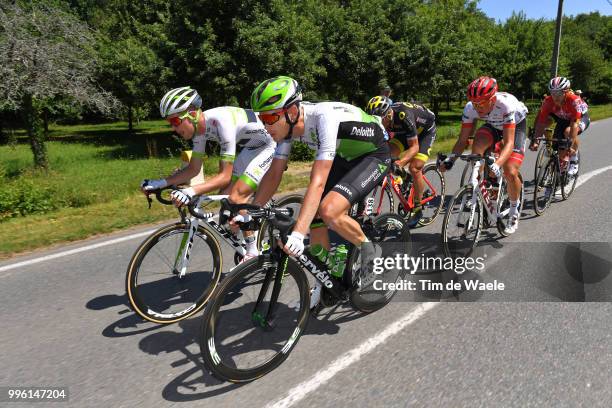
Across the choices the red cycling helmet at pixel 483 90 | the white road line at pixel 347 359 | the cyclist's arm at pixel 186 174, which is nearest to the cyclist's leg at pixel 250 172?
the cyclist's arm at pixel 186 174

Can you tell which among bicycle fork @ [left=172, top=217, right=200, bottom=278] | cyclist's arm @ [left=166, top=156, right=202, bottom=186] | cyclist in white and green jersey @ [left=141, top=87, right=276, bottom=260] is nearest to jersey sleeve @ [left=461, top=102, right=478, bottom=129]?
cyclist in white and green jersey @ [left=141, top=87, right=276, bottom=260]

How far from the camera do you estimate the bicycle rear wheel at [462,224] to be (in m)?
4.61

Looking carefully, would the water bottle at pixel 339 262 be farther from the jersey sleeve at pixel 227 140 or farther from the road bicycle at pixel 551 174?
the road bicycle at pixel 551 174

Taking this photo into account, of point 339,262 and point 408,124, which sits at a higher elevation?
point 408,124

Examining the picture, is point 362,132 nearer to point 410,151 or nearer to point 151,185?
point 151,185

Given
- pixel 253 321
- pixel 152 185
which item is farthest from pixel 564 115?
pixel 152 185

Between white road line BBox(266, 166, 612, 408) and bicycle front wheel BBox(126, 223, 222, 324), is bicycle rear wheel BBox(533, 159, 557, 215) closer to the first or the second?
white road line BBox(266, 166, 612, 408)

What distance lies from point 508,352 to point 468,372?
45 centimetres

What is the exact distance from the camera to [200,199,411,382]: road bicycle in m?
2.78

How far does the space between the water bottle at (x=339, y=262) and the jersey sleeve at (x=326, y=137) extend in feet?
2.95

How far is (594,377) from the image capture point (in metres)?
2.82

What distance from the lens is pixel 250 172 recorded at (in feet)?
14.4

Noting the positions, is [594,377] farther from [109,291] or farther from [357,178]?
[109,291]

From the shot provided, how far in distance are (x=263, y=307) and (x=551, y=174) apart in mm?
6204
